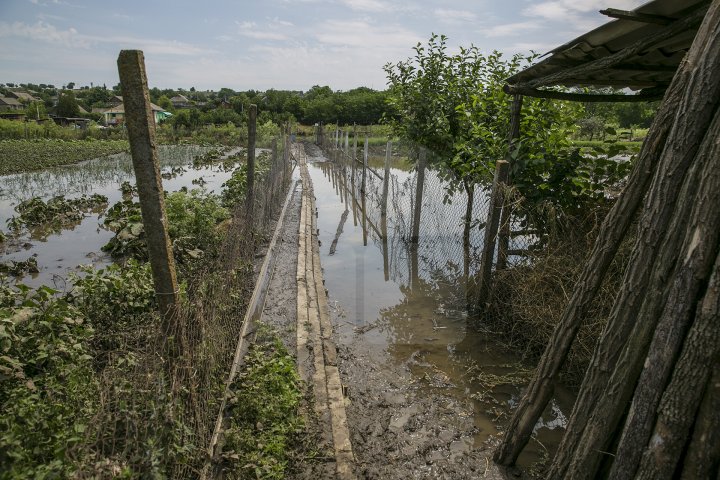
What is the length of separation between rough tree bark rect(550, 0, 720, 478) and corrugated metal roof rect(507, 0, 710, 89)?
90cm

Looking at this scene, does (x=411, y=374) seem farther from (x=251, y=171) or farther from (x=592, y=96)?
(x=251, y=171)

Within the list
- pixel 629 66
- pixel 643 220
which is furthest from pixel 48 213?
pixel 643 220

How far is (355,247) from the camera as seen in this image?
29.8ft

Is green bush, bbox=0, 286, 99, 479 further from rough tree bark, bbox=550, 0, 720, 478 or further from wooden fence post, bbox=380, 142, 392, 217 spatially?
wooden fence post, bbox=380, 142, 392, 217

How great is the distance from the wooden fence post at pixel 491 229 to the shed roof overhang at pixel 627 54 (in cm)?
88

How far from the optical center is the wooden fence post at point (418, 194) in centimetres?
782

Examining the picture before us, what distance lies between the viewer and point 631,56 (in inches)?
134

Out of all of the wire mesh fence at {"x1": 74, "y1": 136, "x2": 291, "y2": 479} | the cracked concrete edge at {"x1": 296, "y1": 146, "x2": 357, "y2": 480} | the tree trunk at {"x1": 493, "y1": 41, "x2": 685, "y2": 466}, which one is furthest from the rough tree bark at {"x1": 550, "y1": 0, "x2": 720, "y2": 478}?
the wire mesh fence at {"x1": 74, "y1": 136, "x2": 291, "y2": 479}

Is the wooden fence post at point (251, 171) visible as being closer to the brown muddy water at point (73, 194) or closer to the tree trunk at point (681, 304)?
the brown muddy water at point (73, 194)

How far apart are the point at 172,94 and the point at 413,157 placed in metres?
148

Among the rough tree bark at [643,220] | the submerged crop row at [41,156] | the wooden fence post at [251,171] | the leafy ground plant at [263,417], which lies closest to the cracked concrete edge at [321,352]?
the leafy ground plant at [263,417]

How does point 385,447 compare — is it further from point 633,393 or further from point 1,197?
point 1,197

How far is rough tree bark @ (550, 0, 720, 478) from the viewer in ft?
6.93

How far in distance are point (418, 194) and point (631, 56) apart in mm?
4818
